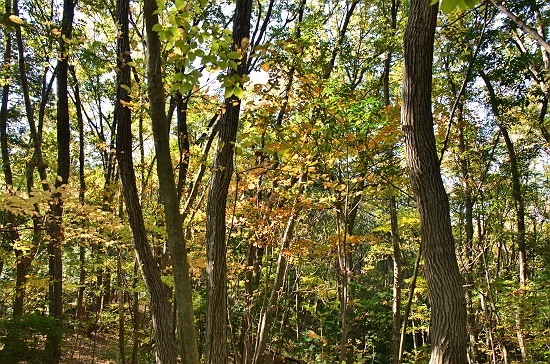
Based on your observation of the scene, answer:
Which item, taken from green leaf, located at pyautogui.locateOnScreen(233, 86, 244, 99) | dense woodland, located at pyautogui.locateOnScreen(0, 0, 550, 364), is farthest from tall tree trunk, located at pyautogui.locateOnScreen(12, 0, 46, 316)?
green leaf, located at pyautogui.locateOnScreen(233, 86, 244, 99)

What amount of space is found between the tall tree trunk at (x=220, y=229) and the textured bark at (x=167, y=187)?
1826 millimetres

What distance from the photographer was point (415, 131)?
3.28 m

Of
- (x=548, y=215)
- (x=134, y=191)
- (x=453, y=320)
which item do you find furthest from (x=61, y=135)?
(x=548, y=215)

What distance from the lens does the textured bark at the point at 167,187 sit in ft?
5.02

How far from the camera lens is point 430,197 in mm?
3207

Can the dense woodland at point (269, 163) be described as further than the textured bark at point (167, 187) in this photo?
Yes

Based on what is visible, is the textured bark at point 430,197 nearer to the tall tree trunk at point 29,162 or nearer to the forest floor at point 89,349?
the tall tree trunk at point 29,162

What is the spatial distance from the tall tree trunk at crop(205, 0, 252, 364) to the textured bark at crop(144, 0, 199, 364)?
1826 mm

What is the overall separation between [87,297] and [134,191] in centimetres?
1421

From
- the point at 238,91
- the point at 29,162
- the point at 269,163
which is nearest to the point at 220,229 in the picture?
the point at 269,163

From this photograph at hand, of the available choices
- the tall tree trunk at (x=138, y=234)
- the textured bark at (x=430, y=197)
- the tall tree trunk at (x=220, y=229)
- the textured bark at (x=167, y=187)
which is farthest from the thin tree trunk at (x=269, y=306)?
the textured bark at (x=167, y=187)

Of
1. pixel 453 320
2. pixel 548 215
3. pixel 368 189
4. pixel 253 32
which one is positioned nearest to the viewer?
pixel 453 320

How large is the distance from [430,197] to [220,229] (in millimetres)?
2023

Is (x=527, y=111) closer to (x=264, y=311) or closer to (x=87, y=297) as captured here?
(x=264, y=311)
